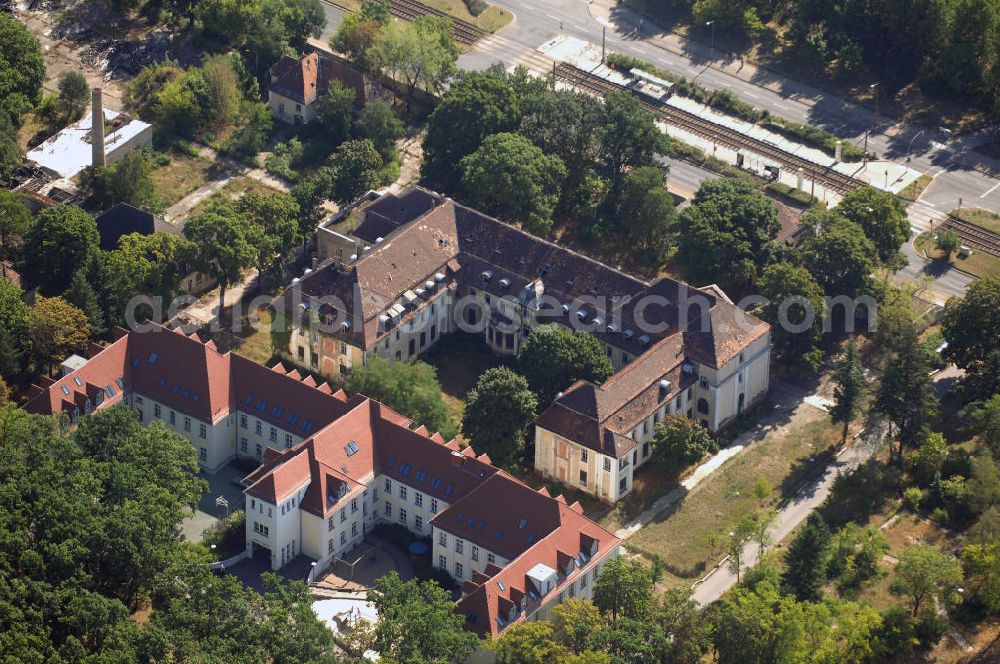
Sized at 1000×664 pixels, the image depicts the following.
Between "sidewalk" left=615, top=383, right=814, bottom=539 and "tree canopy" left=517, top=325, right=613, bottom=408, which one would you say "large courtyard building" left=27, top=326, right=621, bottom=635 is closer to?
"tree canopy" left=517, top=325, right=613, bottom=408

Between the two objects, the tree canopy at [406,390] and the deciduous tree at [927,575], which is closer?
the deciduous tree at [927,575]

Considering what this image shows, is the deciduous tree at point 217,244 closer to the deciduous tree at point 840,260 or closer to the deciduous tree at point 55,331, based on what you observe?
the deciduous tree at point 55,331

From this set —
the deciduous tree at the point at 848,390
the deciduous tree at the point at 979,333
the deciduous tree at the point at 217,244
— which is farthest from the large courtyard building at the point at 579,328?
the deciduous tree at the point at 979,333

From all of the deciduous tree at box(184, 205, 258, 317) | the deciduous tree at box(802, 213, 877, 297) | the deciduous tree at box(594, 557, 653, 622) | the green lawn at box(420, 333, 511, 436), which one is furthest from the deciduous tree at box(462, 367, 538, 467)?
the deciduous tree at box(802, 213, 877, 297)

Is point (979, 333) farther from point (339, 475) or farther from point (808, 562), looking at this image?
point (339, 475)

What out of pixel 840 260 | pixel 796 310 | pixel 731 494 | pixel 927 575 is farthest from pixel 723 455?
pixel 927 575

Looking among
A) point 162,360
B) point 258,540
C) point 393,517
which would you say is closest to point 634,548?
point 393,517
